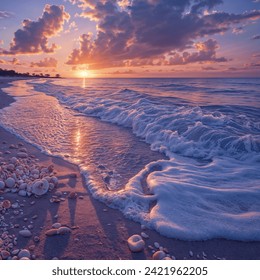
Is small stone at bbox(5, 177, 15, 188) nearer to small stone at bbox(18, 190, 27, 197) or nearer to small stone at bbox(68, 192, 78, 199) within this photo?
small stone at bbox(18, 190, 27, 197)

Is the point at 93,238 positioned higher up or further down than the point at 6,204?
further down

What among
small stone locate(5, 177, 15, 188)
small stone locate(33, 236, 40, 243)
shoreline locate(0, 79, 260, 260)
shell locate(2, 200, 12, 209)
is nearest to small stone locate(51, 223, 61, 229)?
shoreline locate(0, 79, 260, 260)

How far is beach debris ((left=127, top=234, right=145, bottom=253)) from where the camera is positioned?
102 inches

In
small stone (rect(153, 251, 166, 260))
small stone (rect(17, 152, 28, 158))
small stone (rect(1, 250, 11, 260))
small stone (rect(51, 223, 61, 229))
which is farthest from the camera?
small stone (rect(17, 152, 28, 158))

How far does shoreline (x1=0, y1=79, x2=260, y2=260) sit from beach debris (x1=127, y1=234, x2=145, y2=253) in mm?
44

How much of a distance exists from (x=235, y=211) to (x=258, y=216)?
30cm

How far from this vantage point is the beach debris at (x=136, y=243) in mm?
2580

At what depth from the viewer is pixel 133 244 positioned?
262 centimetres

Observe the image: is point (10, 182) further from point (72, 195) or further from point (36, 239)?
point (36, 239)

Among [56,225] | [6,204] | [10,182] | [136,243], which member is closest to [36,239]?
[56,225]

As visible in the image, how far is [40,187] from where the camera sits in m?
3.57

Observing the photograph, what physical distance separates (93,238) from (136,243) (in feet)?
1.75

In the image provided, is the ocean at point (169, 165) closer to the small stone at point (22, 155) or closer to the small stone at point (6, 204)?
the small stone at point (22, 155)
